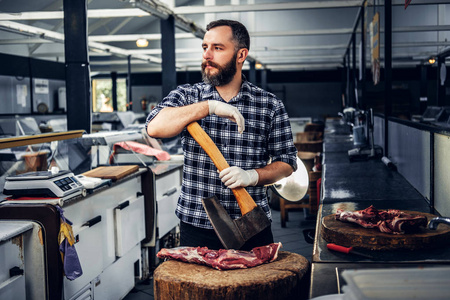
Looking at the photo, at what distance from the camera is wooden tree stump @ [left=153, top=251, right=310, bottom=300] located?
1.61 m

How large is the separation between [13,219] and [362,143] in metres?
4.32

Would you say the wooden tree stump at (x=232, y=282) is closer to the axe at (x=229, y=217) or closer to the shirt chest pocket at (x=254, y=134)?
the axe at (x=229, y=217)

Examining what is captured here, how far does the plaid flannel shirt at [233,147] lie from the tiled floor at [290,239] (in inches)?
88.9

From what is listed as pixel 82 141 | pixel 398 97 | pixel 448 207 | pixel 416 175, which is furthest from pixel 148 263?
pixel 398 97

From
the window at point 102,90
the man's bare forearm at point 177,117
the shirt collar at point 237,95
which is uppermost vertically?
the window at point 102,90

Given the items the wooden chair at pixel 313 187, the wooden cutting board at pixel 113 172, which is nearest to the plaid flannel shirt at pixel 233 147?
the wooden cutting board at pixel 113 172

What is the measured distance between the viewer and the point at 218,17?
13586 millimetres

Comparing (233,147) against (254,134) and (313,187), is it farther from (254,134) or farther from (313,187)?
(313,187)

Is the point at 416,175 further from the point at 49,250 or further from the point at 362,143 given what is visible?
the point at 362,143

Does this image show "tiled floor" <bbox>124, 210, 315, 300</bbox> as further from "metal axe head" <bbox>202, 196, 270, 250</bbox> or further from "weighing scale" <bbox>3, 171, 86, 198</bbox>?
"metal axe head" <bbox>202, 196, 270, 250</bbox>

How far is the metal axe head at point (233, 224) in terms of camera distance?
197 centimetres

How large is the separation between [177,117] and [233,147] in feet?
1.12

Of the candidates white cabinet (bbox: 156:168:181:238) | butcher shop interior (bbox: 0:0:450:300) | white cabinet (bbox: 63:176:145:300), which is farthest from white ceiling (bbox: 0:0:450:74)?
white cabinet (bbox: 63:176:145:300)

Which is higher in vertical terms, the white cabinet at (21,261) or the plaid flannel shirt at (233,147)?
the plaid flannel shirt at (233,147)
